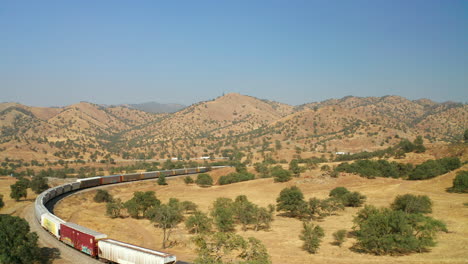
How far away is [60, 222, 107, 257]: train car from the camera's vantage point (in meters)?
25.9

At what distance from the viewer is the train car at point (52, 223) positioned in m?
31.6

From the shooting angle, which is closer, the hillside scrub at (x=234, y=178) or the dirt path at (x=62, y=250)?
the dirt path at (x=62, y=250)

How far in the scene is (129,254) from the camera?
22.5m

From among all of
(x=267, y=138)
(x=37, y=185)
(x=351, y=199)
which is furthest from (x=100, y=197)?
(x=267, y=138)

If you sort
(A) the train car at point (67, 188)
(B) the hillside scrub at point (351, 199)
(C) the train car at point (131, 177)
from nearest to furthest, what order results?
(B) the hillside scrub at point (351, 199) < (A) the train car at point (67, 188) < (C) the train car at point (131, 177)

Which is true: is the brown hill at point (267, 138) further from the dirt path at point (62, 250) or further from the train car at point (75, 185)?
the dirt path at point (62, 250)

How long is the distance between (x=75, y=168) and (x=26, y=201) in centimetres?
6065

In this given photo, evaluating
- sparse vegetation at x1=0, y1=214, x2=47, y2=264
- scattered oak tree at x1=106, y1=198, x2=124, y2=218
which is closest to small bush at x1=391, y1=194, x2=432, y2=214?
scattered oak tree at x1=106, y1=198, x2=124, y2=218

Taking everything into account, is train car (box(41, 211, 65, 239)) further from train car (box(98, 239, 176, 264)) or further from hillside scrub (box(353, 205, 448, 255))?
hillside scrub (box(353, 205, 448, 255))

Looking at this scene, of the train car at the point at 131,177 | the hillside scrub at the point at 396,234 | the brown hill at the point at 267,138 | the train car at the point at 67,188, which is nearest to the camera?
the hillside scrub at the point at 396,234

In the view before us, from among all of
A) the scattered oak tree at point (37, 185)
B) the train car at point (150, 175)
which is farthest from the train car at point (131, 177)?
the scattered oak tree at point (37, 185)

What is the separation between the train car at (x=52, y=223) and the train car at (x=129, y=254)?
8.42 metres

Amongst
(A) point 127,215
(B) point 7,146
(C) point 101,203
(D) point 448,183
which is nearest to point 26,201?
(C) point 101,203

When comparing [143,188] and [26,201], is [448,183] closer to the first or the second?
[143,188]
